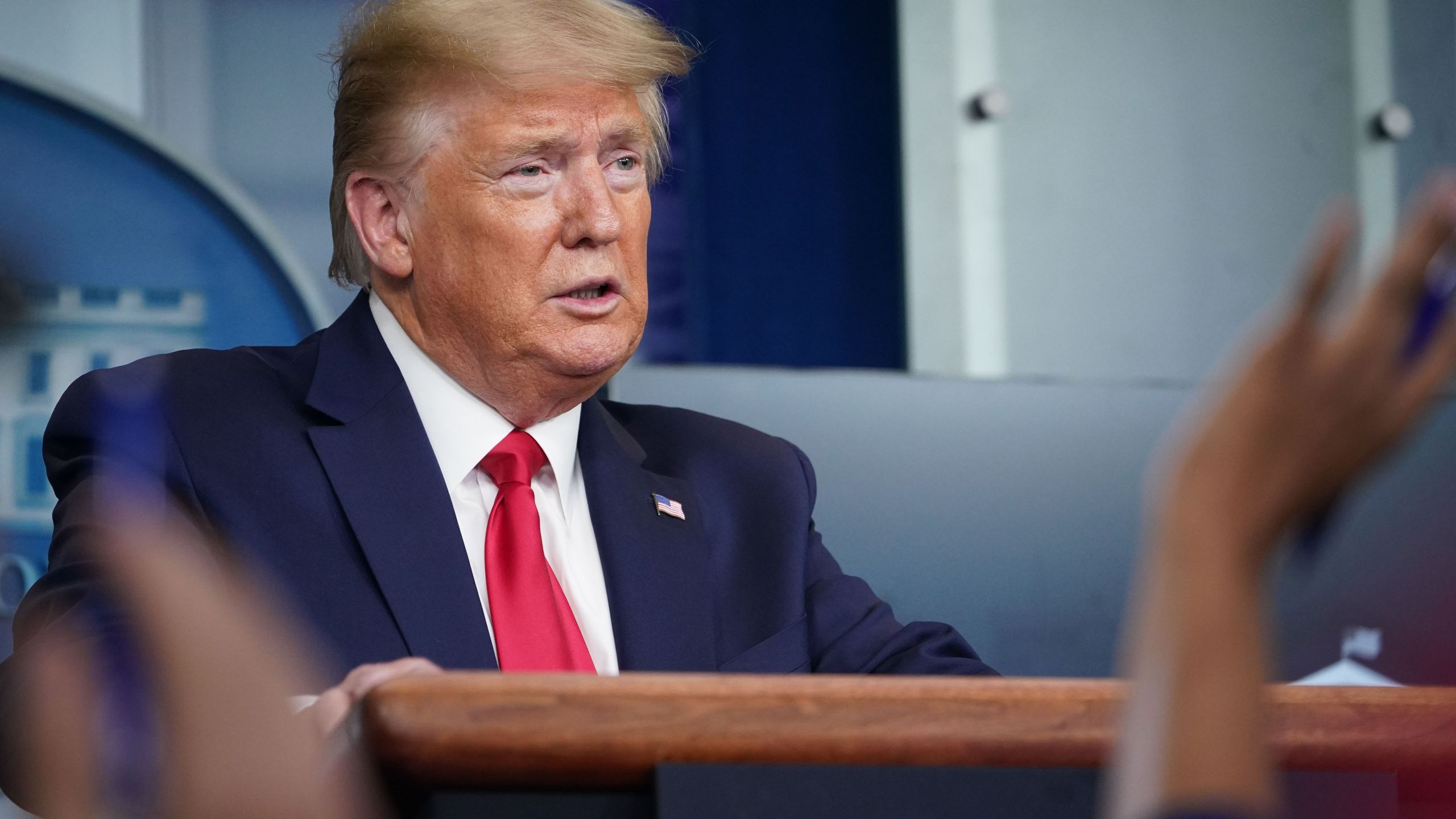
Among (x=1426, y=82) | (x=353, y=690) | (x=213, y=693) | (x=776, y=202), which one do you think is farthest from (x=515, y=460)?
(x=1426, y=82)

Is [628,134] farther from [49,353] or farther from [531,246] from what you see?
[49,353]

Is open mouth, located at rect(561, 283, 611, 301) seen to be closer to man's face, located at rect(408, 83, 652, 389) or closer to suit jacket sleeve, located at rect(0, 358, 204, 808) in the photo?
man's face, located at rect(408, 83, 652, 389)

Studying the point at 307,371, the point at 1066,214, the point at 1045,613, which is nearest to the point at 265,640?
the point at 307,371

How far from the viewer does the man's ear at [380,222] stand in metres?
1.65

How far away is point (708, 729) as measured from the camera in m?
0.75

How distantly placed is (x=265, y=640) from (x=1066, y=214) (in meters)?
2.87

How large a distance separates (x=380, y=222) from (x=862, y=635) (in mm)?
700

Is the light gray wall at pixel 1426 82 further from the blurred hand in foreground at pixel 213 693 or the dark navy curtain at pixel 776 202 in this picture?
the blurred hand in foreground at pixel 213 693

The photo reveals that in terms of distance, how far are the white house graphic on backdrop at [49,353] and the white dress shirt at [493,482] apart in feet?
2.15

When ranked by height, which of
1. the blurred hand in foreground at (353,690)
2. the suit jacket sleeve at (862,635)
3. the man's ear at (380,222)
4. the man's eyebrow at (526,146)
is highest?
the man's eyebrow at (526,146)

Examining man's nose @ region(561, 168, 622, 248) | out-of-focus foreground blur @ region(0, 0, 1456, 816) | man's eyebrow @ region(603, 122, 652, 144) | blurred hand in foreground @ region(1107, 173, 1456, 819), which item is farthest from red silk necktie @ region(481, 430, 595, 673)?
blurred hand in foreground @ region(1107, 173, 1456, 819)

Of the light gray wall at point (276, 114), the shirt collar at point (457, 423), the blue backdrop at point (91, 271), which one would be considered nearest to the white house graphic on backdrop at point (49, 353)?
the blue backdrop at point (91, 271)

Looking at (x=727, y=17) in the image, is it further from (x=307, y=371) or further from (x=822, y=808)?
(x=822, y=808)

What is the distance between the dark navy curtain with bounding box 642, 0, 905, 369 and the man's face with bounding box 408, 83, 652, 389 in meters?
1.35
